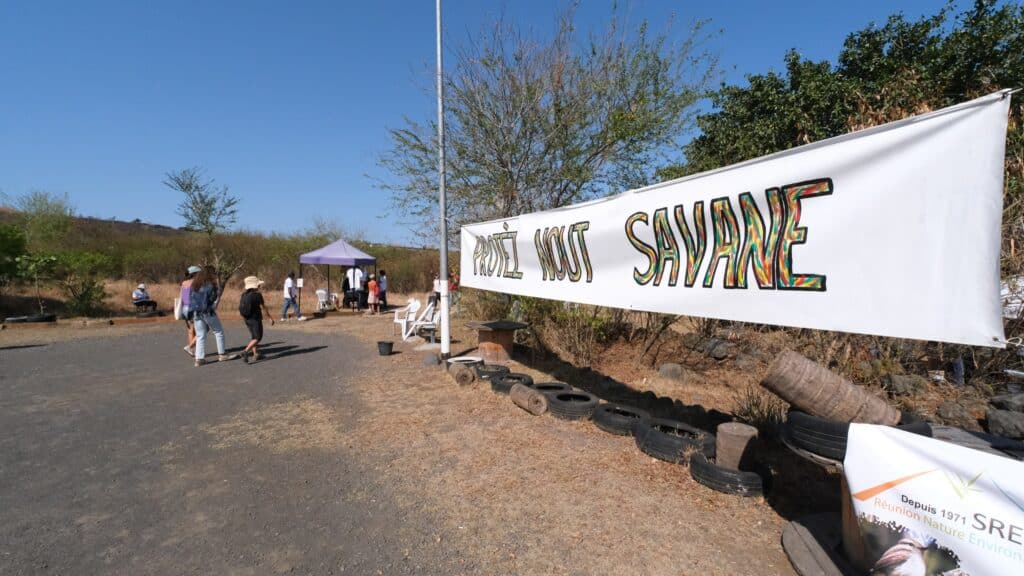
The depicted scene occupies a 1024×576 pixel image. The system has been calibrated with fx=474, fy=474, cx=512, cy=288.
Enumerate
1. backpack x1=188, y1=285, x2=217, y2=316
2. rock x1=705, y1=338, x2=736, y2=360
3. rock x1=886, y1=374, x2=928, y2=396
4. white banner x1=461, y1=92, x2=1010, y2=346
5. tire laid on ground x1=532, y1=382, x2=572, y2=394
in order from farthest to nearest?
1. rock x1=705, y1=338, x2=736, y2=360
2. backpack x1=188, y1=285, x2=217, y2=316
3. rock x1=886, y1=374, x2=928, y2=396
4. tire laid on ground x1=532, y1=382, x2=572, y2=394
5. white banner x1=461, y1=92, x2=1010, y2=346

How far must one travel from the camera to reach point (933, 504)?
6.42 feet

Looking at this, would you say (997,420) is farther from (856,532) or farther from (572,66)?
(572,66)

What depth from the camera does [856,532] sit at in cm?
237

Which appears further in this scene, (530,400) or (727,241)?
(530,400)

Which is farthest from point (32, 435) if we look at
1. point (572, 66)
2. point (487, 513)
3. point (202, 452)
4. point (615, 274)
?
point (572, 66)

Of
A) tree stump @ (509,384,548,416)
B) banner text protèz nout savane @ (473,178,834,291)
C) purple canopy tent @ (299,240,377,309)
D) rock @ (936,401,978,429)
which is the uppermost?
purple canopy tent @ (299,240,377,309)

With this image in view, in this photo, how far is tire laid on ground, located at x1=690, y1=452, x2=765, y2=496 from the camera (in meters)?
3.45

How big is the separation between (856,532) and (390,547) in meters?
2.56

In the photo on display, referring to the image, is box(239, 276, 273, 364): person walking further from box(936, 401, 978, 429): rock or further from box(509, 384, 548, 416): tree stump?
box(936, 401, 978, 429): rock

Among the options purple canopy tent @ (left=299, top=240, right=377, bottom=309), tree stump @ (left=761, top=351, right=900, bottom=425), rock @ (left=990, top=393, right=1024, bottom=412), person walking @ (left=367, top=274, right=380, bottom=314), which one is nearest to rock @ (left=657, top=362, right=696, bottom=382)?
rock @ (left=990, top=393, right=1024, bottom=412)

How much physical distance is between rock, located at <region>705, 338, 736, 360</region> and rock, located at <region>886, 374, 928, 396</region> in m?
2.83

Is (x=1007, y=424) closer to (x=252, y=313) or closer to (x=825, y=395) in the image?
(x=825, y=395)

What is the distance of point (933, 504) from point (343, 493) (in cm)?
354

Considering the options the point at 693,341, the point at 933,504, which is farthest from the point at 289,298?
the point at 933,504
